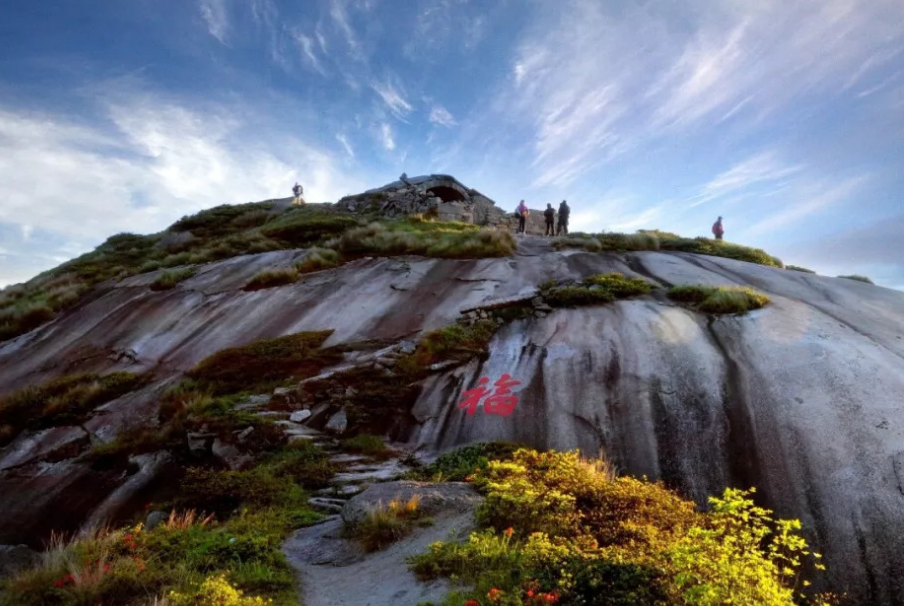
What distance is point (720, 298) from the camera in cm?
1186

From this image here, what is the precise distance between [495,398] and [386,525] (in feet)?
14.0

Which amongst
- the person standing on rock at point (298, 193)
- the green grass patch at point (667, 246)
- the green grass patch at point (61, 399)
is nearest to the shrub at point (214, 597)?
the green grass patch at point (61, 399)

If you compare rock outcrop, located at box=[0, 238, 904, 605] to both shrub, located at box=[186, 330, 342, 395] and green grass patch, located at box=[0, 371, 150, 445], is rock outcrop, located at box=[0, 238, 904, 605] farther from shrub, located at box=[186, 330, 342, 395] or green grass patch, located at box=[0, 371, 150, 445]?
shrub, located at box=[186, 330, 342, 395]

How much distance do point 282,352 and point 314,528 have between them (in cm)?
626

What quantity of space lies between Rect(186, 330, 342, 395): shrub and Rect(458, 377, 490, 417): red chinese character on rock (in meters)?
3.65

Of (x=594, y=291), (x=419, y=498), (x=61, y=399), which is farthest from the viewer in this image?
(x=594, y=291)

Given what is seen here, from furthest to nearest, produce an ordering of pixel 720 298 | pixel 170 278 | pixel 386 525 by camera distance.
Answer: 1. pixel 170 278
2. pixel 720 298
3. pixel 386 525

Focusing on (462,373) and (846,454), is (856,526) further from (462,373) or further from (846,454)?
(462,373)

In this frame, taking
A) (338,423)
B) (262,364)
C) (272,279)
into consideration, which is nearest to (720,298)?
(338,423)

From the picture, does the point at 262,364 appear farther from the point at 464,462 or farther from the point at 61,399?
the point at 464,462

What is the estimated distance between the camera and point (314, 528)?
285 inches

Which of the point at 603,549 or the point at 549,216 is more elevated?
the point at 549,216

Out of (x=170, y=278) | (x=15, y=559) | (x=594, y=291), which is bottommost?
(x=15, y=559)

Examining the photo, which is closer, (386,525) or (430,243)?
(386,525)
